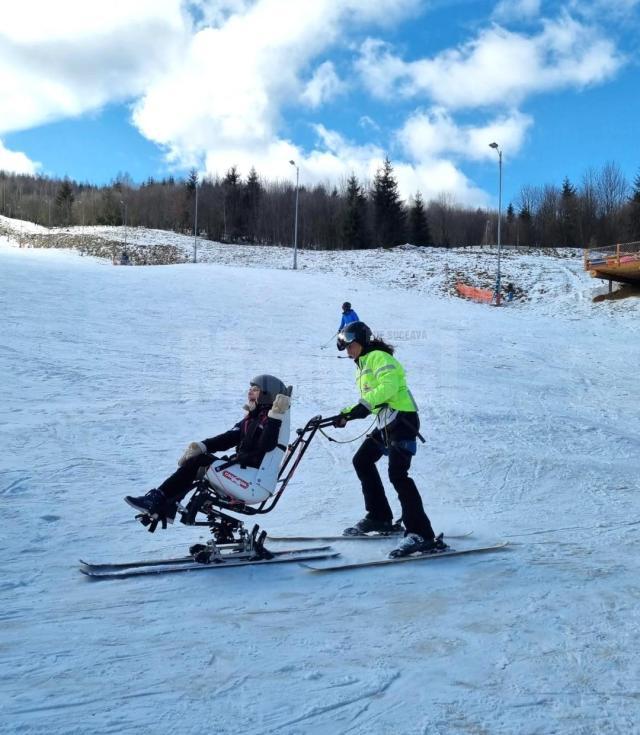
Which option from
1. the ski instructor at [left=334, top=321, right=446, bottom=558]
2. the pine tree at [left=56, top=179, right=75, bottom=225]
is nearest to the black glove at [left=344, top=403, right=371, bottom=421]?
the ski instructor at [left=334, top=321, right=446, bottom=558]

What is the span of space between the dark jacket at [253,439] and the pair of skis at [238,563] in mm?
729

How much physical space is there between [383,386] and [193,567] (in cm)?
195

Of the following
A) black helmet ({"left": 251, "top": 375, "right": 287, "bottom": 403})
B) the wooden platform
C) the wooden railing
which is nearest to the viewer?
black helmet ({"left": 251, "top": 375, "right": 287, "bottom": 403})

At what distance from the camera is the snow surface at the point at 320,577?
2.92 metres

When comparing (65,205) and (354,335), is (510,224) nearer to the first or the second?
(65,205)

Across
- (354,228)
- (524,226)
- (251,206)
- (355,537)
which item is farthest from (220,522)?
(251,206)

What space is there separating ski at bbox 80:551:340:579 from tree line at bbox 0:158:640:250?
169 feet

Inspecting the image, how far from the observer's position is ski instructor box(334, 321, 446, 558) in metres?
4.88

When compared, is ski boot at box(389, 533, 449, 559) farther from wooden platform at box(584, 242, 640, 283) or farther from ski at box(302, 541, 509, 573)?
wooden platform at box(584, 242, 640, 283)

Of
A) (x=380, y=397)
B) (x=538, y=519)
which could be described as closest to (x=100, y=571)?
(x=380, y=397)

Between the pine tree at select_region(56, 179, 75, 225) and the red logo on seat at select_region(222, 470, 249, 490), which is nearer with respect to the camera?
the red logo on seat at select_region(222, 470, 249, 490)

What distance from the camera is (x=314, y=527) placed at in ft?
18.5

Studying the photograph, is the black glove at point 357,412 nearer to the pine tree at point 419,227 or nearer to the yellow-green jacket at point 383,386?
the yellow-green jacket at point 383,386

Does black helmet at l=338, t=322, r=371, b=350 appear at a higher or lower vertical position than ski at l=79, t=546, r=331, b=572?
higher
